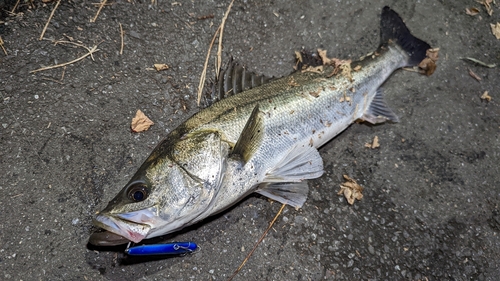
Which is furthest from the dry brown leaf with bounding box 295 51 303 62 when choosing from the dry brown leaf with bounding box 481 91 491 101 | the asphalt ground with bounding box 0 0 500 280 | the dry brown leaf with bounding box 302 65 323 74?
the dry brown leaf with bounding box 481 91 491 101

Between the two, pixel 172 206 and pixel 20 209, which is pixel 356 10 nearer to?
pixel 172 206

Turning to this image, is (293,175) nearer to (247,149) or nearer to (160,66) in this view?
(247,149)

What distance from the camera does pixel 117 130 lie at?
3.37m

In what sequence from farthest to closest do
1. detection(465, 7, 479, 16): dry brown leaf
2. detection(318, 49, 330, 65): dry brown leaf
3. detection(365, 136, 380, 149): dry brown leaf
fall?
detection(465, 7, 479, 16): dry brown leaf
detection(318, 49, 330, 65): dry brown leaf
detection(365, 136, 380, 149): dry brown leaf

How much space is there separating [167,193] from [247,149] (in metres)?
0.68

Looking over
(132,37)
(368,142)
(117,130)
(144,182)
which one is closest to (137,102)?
(117,130)

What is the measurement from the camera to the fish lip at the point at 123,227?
2531 millimetres

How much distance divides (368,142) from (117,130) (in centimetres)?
229

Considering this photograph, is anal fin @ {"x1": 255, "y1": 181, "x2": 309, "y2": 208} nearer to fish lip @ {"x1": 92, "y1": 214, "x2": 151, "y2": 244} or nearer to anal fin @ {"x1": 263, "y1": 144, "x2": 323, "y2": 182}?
anal fin @ {"x1": 263, "y1": 144, "x2": 323, "y2": 182}

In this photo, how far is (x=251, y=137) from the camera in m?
2.96

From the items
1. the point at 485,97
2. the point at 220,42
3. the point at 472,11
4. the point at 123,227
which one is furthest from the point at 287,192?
the point at 472,11

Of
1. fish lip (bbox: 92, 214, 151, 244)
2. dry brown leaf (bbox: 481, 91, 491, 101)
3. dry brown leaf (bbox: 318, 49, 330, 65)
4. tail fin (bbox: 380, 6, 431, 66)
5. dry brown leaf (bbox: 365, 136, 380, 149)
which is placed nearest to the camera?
fish lip (bbox: 92, 214, 151, 244)

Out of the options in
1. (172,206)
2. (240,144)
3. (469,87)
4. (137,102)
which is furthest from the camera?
(469,87)

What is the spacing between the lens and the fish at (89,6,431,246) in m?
2.63
